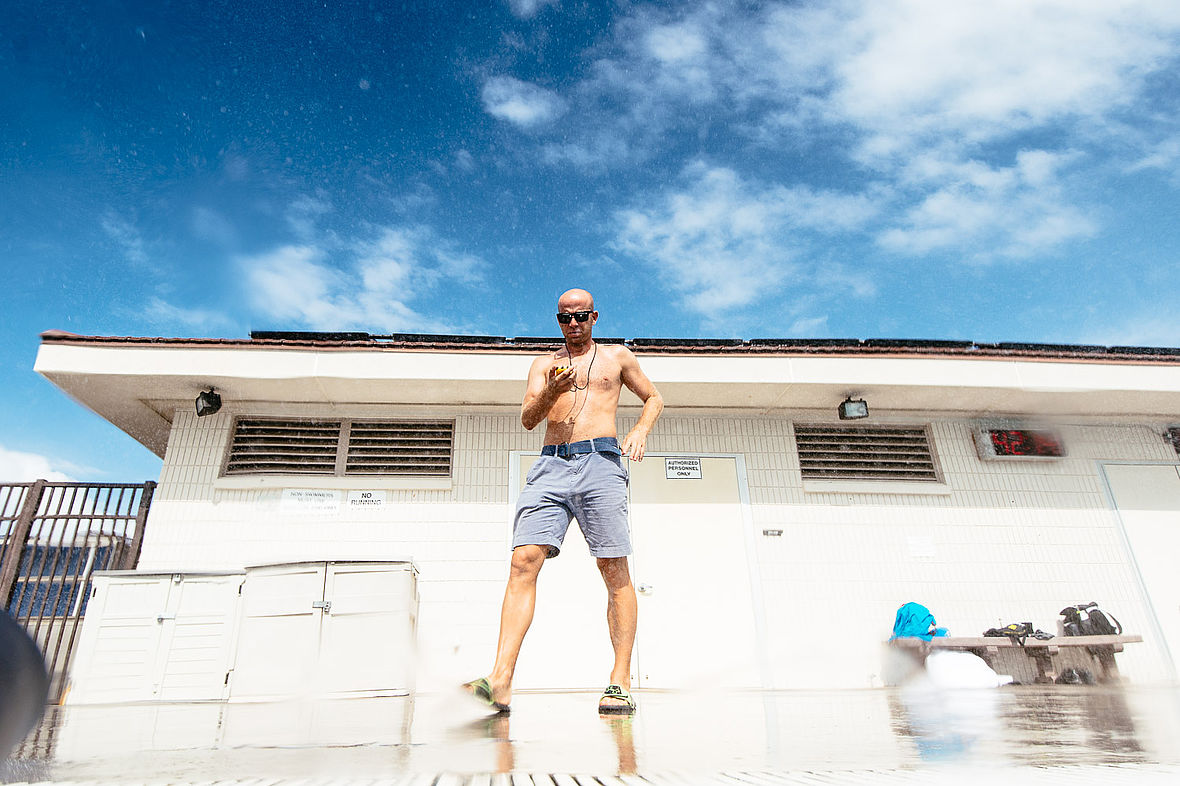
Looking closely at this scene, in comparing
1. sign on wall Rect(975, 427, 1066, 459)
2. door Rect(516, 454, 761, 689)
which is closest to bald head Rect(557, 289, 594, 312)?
door Rect(516, 454, 761, 689)

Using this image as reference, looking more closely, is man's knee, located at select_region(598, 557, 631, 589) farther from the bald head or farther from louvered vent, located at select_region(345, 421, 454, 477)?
louvered vent, located at select_region(345, 421, 454, 477)

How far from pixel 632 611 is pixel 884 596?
4914 millimetres

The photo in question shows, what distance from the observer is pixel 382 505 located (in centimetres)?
673

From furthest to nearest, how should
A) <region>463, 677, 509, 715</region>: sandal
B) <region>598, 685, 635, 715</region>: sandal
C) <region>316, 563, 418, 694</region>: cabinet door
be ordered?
<region>316, 563, 418, 694</region>: cabinet door
<region>598, 685, 635, 715</region>: sandal
<region>463, 677, 509, 715</region>: sandal

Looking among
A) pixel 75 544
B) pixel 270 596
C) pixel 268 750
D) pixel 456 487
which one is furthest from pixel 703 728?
pixel 75 544

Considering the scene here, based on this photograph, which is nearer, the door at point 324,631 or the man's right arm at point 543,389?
the man's right arm at point 543,389

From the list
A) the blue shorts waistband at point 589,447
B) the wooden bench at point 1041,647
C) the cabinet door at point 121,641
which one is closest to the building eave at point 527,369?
the cabinet door at point 121,641

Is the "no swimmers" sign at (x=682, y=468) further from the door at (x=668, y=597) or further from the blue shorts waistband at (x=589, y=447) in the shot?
the blue shorts waistband at (x=589, y=447)

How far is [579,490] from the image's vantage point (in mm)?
2832

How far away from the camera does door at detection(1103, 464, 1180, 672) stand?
22.5 feet

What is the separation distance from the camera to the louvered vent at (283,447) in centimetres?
686

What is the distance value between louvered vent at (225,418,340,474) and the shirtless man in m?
4.62

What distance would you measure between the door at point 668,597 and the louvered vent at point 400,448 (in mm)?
846

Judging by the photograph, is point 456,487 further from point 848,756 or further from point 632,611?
point 848,756
